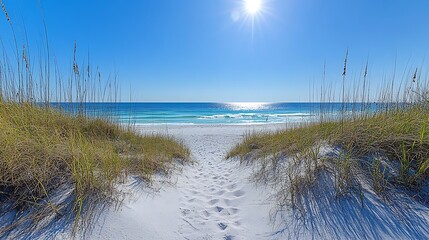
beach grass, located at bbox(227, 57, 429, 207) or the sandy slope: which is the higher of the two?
beach grass, located at bbox(227, 57, 429, 207)

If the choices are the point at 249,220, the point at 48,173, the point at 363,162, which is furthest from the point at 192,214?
the point at 363,162

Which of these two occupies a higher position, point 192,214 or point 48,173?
point 48,173

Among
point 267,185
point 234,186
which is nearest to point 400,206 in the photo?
point 267,185

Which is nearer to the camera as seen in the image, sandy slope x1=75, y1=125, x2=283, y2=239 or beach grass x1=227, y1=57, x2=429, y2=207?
sandy slope x1=75, y1=125, x2=283, y2=239

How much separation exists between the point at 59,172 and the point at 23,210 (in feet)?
1.42

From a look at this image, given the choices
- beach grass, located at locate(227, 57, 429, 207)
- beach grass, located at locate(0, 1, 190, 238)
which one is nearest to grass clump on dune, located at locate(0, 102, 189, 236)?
beach grass, located at locate(0, 1, 190, 238)

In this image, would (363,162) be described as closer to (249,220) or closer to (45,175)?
(249,220)

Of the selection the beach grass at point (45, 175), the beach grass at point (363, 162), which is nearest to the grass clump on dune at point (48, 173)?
the beach grass at point (45, 175)

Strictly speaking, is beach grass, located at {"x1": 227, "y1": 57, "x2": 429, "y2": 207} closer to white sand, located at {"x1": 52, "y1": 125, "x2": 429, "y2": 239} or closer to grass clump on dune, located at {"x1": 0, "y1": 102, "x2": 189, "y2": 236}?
white sand, located at {"x1": 52, "y1": 125, "x2": 429, "y2": 239}

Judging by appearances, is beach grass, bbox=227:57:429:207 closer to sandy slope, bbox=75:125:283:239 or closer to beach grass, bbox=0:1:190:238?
sandy slope, bbox=75:125:283:239

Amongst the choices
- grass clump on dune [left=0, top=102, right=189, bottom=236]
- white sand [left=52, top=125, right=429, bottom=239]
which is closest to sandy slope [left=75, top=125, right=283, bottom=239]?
white sand [left=52, top=125, right=429, bottom=239]

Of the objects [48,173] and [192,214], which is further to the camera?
[192,214]

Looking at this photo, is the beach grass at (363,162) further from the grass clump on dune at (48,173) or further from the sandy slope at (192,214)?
the grass clump on dune at (48,173)

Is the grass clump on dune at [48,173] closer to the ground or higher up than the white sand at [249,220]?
higher up
